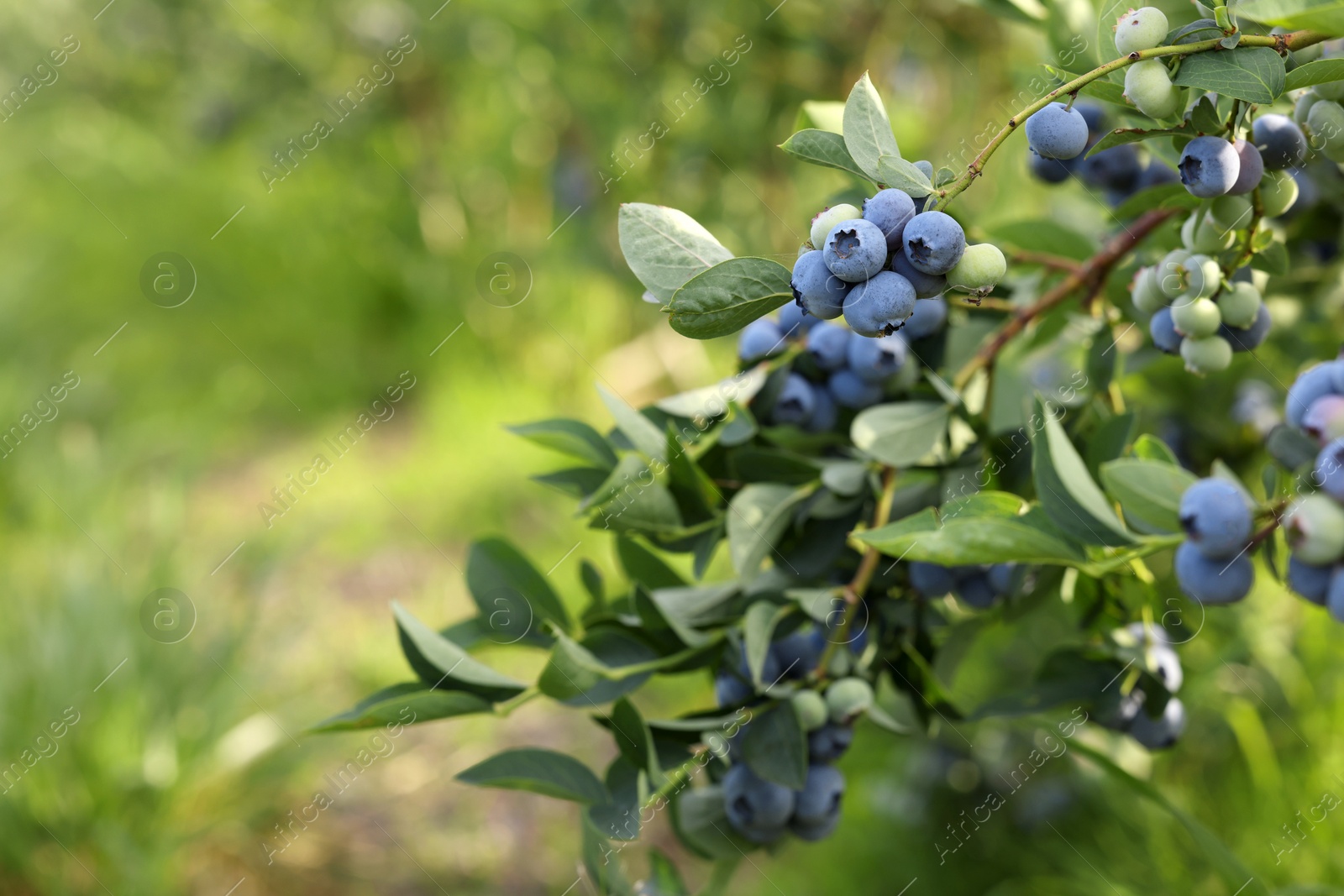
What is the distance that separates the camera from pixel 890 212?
31cm

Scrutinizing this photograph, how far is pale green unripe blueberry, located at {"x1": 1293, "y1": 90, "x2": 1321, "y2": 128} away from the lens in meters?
0.42

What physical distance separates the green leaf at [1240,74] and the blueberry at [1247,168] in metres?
0.04

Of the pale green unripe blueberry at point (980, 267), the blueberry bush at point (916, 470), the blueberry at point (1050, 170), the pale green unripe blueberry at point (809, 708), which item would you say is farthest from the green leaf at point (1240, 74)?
the pale green unripe blueberry at point (809, 708)

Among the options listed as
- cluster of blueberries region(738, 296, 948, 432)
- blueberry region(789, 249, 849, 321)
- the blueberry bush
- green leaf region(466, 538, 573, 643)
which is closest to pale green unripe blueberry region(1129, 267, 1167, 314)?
the blueberry bush

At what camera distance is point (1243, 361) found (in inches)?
28.7

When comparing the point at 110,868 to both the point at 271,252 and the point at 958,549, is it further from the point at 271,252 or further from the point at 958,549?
the point at 271,252

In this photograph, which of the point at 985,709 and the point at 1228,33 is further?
the point at 985,709

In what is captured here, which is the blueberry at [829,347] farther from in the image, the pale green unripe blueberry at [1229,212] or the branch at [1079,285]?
the pale green unripe blueberry at [1229,212]

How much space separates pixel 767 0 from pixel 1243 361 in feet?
4.36

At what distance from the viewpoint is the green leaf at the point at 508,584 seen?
0.53 meters

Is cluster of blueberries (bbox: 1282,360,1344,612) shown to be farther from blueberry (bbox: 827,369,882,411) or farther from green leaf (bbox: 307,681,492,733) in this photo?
Answer: green leaf (bbox: 307,681,492,733)

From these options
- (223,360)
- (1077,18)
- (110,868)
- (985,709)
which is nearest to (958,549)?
(985,709)

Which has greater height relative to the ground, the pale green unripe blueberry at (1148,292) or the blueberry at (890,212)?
the blueberry at (890,212)

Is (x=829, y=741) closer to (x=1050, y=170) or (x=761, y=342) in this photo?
(x=761, y=342)
